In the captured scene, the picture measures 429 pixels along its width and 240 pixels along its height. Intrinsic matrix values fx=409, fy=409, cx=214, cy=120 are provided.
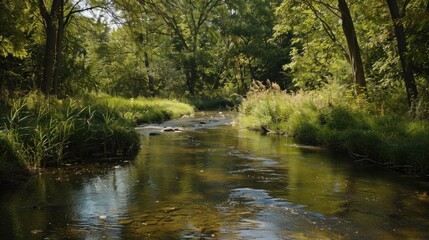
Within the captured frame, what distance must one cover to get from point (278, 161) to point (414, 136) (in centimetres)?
294

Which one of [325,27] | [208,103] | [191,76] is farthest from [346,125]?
[191,76]

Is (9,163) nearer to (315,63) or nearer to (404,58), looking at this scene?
(404,58)

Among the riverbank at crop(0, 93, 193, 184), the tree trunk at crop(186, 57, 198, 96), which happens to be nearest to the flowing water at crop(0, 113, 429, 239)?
the riverbank at crop(0, 93, 193, 184)

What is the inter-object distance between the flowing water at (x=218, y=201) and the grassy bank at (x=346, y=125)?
0.59 m

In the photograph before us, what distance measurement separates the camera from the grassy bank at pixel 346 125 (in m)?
8.36

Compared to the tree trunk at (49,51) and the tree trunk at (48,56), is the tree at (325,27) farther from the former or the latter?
the tree trunk at (48,56)

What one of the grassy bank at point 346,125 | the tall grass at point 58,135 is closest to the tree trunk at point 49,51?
the tall grass at point 58,135

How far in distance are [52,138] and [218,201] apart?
4.20 metres

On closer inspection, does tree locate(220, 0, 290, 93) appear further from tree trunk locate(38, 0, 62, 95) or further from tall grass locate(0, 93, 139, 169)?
tall grass locate(0, 93, 139, 169)

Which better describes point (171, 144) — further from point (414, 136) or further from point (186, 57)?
point (186, 57)

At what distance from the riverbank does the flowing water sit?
45 centimetres

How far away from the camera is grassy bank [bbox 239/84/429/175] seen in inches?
329

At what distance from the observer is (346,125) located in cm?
1212

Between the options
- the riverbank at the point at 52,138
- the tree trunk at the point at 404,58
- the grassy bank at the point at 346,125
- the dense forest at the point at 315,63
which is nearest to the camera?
the riverbank at the point at 52,138
